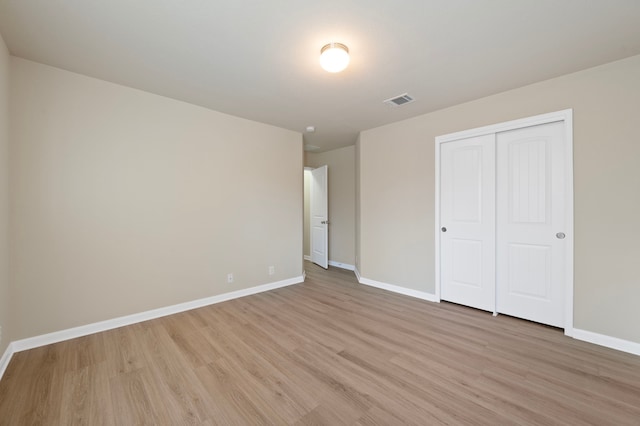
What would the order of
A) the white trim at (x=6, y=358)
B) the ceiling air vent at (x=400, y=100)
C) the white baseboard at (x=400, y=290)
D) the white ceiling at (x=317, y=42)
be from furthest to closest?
the white baseboard at (x=400, y=290)
the ceiling air vent at (x=400, y=100)
the white trim at (x=6, y=358)
the white ceiling at (x=317, y=42)

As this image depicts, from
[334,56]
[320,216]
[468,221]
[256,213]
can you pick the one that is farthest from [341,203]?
[334,56]

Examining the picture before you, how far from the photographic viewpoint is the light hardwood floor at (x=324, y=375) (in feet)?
5.22

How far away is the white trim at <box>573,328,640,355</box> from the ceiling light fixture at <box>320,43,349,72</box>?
3.33 metres

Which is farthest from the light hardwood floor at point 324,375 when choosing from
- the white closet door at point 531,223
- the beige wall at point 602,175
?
the beige wall at point 602,175

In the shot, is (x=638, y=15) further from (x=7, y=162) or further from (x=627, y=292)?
(x=7, y=162)

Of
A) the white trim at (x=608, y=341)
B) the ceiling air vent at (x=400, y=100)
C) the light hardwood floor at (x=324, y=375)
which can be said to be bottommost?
the light hardwood floor at (x=324, y=375)

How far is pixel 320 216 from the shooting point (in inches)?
215

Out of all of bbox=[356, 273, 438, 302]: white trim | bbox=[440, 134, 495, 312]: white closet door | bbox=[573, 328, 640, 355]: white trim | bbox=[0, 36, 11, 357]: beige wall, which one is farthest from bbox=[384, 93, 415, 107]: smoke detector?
bbox=[0, 36, 11, 357]: beige wall

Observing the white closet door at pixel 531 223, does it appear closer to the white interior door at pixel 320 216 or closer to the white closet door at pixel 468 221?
the white closet door at pixel 468 221

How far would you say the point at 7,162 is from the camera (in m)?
2.18

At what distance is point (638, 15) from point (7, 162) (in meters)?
4.95

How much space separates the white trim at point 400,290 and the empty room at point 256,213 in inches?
1.4

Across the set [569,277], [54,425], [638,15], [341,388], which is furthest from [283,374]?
[638,15]

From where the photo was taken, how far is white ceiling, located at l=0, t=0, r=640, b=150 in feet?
5.61
